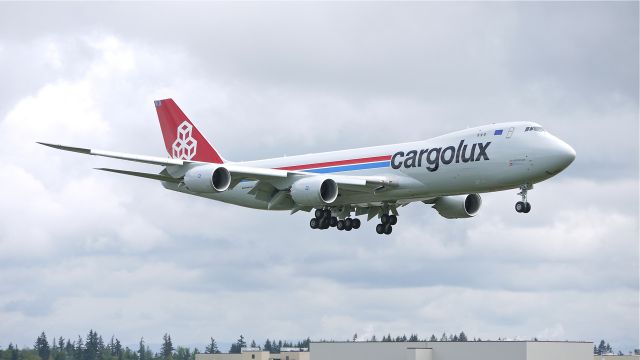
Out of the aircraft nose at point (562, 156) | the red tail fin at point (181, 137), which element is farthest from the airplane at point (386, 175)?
the red tail fin at point (181, 137)

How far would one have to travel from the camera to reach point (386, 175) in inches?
2815

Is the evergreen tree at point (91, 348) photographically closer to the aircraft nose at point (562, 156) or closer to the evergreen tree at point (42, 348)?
the evergreen tree at point (42, 348)

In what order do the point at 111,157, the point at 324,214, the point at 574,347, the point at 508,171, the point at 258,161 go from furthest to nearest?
the point at 574,347 < the point at 258,161 < the point at 324,214 < the point at 111,157 < the point at 508,171

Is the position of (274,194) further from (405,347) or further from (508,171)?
(405,347)

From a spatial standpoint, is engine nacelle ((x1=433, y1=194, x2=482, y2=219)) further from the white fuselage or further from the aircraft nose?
the aircraft nose

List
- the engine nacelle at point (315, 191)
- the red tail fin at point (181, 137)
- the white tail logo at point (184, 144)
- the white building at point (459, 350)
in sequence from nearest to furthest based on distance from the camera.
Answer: the engine nacelle at point (315, 191) → the red tail fin at point (181, 137) → the white tail logo at point (184, 144) → the white building at point (459, 350)

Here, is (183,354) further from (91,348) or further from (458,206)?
(458,206)

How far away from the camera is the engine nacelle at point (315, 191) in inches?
2773

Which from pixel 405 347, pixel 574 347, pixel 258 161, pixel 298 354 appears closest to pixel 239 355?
pixel 298 354

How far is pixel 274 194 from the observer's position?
249 ft

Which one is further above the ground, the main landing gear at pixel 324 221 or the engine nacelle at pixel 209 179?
the engine nacelle at pixel 209 179

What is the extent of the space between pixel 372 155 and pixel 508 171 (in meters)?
11.4

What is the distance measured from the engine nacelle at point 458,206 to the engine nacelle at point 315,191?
1152 centimetres

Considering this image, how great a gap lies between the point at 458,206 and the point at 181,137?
24.0 metres
